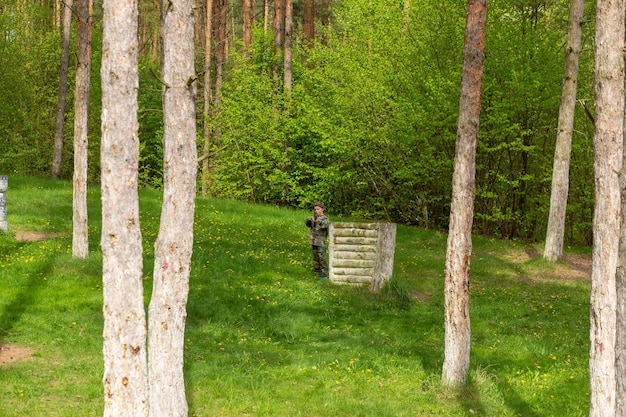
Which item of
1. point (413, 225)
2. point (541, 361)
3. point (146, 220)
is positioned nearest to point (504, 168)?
point (413, 225)

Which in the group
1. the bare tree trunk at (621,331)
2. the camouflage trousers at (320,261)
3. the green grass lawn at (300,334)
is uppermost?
the bare tree trunk at (621,331)

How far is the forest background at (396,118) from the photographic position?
26.0 metres

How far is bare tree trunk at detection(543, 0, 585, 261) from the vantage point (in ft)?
72.9

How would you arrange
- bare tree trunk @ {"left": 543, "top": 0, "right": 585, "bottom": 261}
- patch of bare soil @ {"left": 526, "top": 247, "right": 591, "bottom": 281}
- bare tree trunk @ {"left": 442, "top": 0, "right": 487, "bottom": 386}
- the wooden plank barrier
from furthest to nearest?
1. bare tree trunk @ {"left": 543, "top": 0, "right": 585, "bottom": 261}
2. patch of bare soil @ {"left": 526, "top": 247, "right": 591, "bottom": 281}
3. the wooden plank barrier
4. bare tree trunk @ {"left": 442, "top": 0, "right": 487, "bottom": 386}

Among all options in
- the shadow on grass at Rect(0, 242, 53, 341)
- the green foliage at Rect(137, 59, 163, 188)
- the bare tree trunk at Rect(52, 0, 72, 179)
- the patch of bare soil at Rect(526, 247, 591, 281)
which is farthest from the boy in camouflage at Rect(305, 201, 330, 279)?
the green foliage at Rect(137, 59, 163, 188)

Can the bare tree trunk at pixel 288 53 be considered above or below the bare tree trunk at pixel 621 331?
above

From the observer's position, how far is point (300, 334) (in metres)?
14.0

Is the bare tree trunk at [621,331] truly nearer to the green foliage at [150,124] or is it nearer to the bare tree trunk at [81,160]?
the bare tree trunk at [81,160]

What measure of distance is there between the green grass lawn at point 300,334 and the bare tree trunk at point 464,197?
676mm

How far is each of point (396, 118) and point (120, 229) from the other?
2216 centimetres

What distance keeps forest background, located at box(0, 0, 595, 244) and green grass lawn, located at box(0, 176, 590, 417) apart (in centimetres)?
624

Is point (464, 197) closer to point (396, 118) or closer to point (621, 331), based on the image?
point (621, 331)

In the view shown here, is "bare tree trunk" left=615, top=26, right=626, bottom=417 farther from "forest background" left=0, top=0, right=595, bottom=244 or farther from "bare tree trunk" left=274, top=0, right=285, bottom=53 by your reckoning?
"bare tree trunk" left=274, top=0, right=285, bottom=53

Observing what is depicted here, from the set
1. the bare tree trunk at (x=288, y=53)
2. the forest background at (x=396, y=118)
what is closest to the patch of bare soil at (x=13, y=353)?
the forest background at (x=396, y=118)
